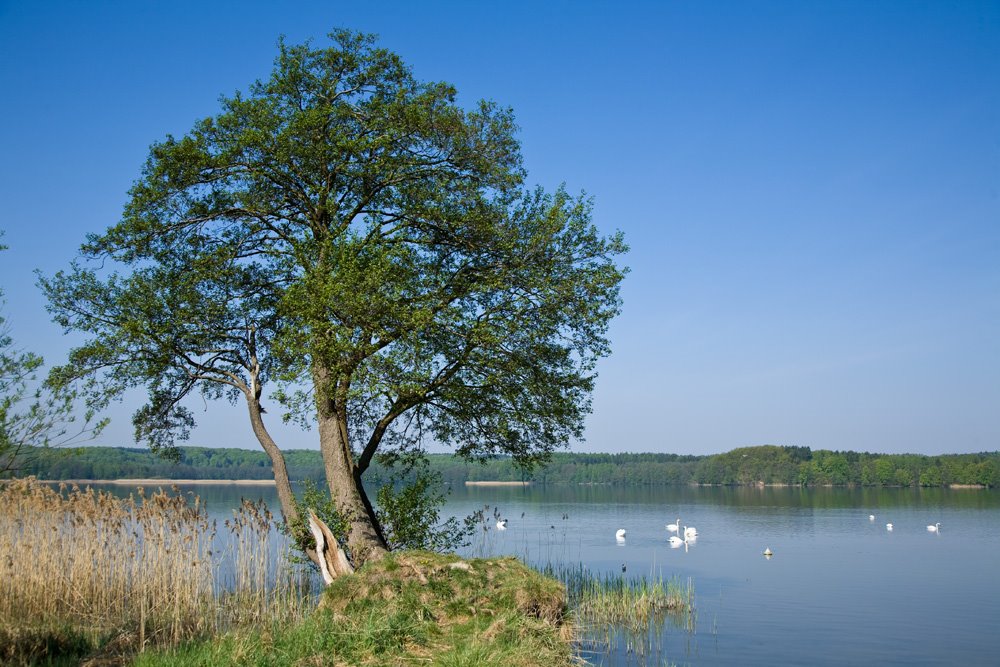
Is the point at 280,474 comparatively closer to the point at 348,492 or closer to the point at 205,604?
the point at 348,492

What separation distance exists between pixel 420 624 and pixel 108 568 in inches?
239

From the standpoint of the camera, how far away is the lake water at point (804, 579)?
15.3m

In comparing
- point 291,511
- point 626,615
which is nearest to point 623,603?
point 626,615

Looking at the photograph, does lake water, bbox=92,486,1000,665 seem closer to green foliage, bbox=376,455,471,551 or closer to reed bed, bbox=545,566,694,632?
reed bed, bbox=545,566,694,632

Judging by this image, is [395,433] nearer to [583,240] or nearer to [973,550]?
[583,240]

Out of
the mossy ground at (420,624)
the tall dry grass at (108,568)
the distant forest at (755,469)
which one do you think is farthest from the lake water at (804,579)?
the distant forest at (755,469)

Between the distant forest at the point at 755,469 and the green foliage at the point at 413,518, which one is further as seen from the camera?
the distant forest at the point at 755,469

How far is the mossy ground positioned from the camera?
9578mm

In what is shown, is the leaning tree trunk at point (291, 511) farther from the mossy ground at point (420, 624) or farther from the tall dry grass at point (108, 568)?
the mossy ground at point (420, 624)

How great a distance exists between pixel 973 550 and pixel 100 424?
34.3 meters

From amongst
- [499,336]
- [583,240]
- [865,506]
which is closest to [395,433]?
[499,336]

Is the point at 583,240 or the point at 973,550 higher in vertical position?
the point at 583,240

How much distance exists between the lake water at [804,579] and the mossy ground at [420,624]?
8.62 feet

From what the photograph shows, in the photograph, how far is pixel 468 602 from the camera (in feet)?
39.1
